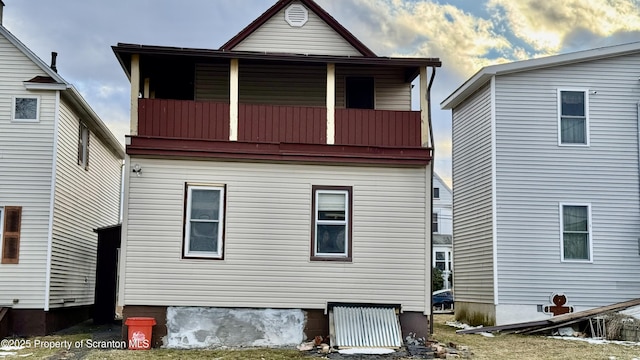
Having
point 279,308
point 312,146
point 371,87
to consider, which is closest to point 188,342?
point 279,308

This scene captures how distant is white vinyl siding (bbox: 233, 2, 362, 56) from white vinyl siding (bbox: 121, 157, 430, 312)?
3.70m

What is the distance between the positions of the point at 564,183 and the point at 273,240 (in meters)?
8.86

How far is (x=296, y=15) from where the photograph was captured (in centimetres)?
1827

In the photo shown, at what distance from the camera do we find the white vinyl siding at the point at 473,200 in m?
20.5

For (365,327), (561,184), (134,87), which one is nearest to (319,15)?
(134,87)

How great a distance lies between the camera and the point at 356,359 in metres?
13.8

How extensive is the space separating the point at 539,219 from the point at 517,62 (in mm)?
4284

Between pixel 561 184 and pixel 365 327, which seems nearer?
pixel 365 327

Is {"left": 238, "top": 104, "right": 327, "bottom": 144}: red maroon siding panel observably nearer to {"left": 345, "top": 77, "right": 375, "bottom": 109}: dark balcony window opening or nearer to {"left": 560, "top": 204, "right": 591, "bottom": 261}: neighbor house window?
{"left": 345, "top": 77, "right": 375, "bottom": 109}: dark balcony window opening

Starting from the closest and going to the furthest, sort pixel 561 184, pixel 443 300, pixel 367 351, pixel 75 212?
1. pixel 367 351
2. pixel 561 184
3. pixel 75 212
4. pixel 443 300

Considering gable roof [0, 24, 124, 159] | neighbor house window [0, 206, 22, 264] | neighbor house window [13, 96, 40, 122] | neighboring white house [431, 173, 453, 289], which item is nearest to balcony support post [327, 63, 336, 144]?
gable roof [0, 24, 124, 159]

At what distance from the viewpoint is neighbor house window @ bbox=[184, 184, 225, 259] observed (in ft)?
50.9

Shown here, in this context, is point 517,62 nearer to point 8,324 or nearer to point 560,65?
point 560,65

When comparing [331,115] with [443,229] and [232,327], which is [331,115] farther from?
[443,229]
